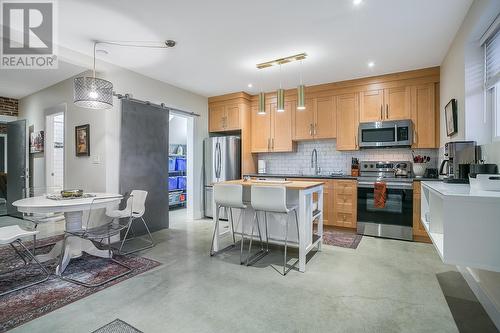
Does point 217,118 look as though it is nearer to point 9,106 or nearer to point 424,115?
point 424,115

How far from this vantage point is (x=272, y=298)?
2.19 metres

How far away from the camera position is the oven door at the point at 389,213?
3.77 meters

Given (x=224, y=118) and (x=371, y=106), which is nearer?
(x=371, y=106)

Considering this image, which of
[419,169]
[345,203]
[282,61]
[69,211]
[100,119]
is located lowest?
[345,203]

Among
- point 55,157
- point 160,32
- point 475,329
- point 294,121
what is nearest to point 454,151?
point 475,329

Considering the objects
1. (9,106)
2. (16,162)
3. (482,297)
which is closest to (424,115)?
(482,297)

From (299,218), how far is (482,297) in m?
1.61

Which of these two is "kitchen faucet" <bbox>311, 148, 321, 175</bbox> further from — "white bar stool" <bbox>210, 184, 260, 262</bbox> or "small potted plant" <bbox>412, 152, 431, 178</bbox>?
"white bar stool" <bbox>210, 184, 260, 262</bbox>

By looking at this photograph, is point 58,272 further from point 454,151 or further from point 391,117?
point 391,117

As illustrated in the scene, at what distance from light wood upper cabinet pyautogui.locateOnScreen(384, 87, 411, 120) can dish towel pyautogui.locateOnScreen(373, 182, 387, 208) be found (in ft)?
3.93

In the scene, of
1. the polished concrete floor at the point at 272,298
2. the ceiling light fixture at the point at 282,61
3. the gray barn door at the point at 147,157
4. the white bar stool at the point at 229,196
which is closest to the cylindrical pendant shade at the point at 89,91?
the gray barn door at the point at 147,157

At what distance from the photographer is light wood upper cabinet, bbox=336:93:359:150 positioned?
14.7 feet

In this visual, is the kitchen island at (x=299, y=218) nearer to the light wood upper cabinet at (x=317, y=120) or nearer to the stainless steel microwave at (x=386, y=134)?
the stainless steel microwave at (x=386, y=134)

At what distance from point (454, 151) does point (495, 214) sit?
4.58ft
